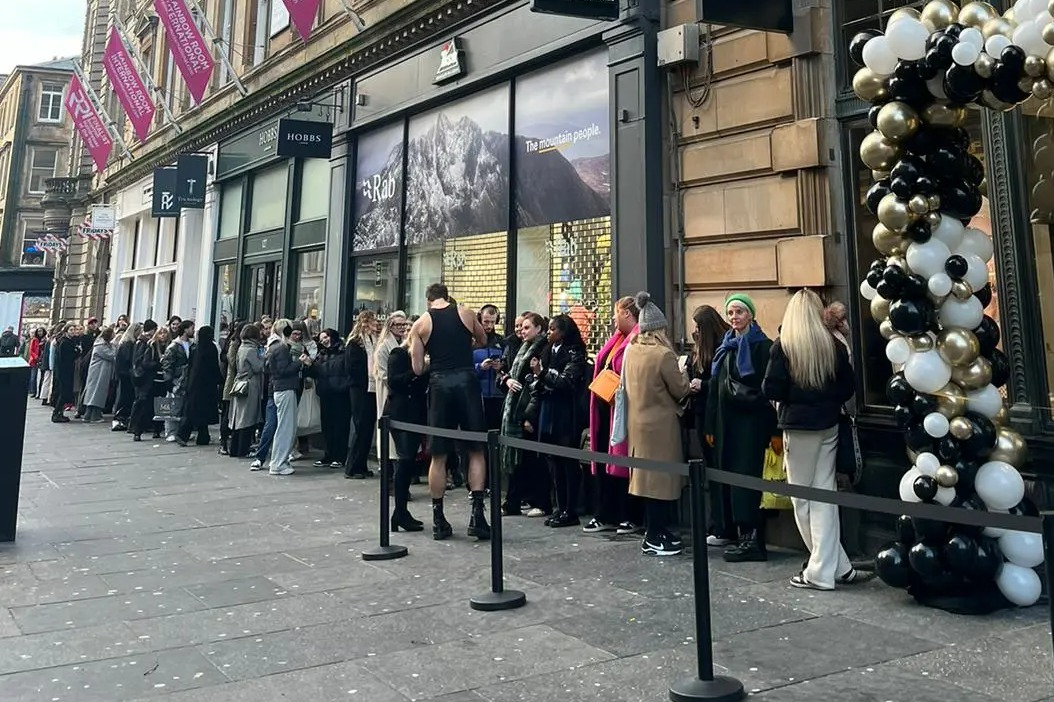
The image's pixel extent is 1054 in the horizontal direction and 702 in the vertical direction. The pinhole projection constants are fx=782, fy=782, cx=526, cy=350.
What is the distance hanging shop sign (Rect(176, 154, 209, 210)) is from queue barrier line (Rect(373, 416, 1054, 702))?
16988 mm

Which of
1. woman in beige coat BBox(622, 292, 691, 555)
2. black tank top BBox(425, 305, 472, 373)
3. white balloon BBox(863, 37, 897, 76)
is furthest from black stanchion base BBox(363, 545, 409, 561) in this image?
white balloon BBox(863, 37, 897, 76)

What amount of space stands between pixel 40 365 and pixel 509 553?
23.1 meters

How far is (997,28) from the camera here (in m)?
4.41

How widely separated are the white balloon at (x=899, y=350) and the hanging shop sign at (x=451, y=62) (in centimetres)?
754

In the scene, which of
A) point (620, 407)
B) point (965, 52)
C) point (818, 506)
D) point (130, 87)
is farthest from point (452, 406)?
point (130, 87)

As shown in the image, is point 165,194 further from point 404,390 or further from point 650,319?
point 650,319

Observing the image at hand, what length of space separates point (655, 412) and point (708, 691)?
2.94 m

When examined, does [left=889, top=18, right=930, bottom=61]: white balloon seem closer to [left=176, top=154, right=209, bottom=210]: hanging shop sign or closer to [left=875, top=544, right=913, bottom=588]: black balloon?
[left=875, top=544, right=913, bottom=588]: black balloon

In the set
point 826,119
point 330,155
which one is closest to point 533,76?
point 826,119

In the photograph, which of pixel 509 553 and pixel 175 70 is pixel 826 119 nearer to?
pixel 509 553

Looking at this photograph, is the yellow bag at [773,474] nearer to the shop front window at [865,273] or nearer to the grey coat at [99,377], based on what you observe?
the shop front window at [865,273]

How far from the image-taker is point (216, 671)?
3.84 m

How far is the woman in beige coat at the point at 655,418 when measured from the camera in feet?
20.1

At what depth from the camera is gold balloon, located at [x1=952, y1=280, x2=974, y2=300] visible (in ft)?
15.6
